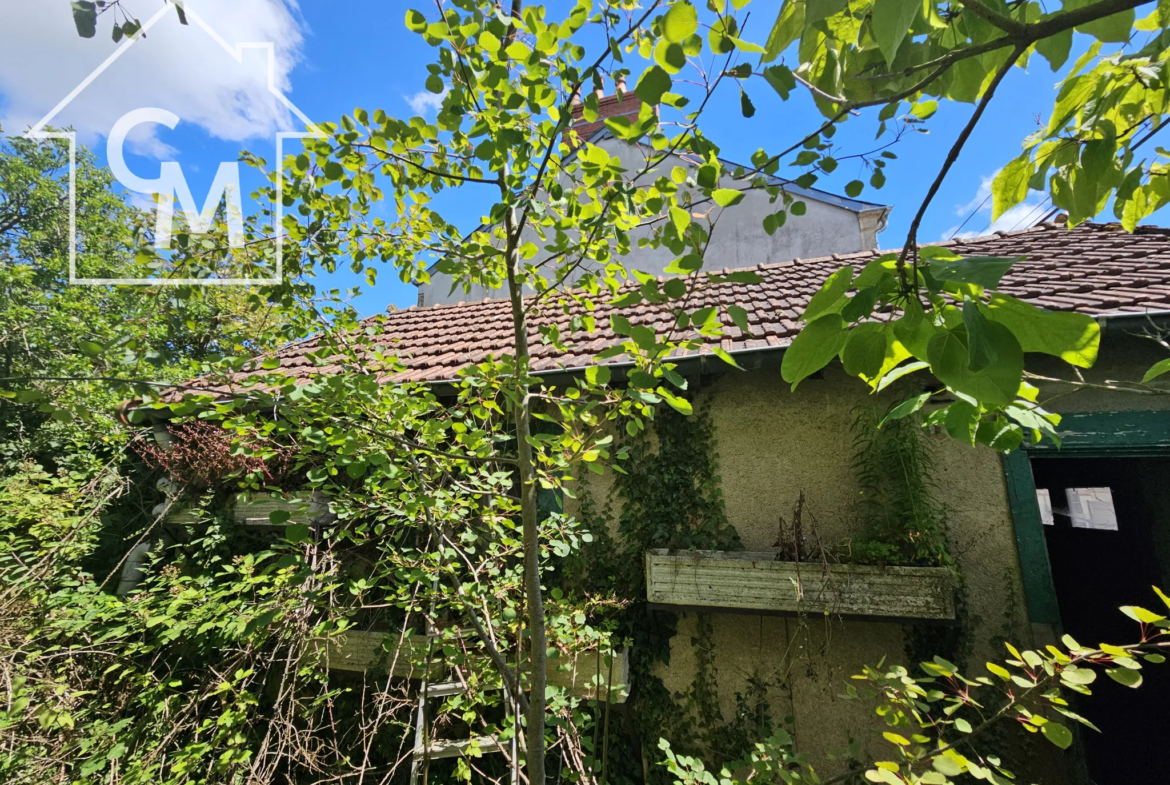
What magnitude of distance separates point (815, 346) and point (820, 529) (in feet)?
9.11

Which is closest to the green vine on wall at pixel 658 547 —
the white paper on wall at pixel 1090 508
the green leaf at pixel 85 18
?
the green leaf at pixel 85 18

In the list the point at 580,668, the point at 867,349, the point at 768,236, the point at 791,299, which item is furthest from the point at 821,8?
the point at 768,236

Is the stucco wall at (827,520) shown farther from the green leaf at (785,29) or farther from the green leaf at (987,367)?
the green leaf at (987,367)

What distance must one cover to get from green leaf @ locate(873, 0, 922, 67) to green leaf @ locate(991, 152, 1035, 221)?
26.9 inches

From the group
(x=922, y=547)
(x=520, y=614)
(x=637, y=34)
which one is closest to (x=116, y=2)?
(x=637, y=34)

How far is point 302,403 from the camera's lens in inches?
56.4

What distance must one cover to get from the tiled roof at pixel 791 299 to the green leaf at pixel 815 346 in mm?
1459

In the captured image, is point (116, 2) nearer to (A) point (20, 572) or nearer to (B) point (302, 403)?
(B) point (302, 403)

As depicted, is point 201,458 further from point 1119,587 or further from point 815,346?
point 1119,587

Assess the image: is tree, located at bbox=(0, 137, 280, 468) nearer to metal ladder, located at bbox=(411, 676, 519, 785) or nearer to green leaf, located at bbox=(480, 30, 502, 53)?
green leaf, located at bbox=(480, 30, 502, 53)

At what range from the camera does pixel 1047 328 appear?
1.96ft

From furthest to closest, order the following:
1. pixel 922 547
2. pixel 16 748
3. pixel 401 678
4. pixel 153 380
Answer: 1. pixel 401 678
2. pixel 16 748
3. pixel 922 547
4. pixel 153 380

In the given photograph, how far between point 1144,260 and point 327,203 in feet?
18.3

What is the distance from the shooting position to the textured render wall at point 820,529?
2.74 metres
